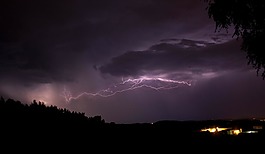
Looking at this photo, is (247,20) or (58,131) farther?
(247,20)

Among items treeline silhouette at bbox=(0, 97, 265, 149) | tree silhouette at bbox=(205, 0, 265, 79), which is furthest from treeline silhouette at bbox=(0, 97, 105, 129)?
tree silhouette at bbox=(205, 0, 265, 79)

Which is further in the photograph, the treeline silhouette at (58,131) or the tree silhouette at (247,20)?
the tree silhouette at (247,20)

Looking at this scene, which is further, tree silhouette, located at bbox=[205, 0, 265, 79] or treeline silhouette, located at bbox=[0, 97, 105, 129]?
tree silhouette, located at bbox=[205, 0, 265, 79]

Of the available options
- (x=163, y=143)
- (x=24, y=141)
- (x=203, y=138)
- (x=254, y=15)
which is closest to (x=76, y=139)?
(x=24, y=141)

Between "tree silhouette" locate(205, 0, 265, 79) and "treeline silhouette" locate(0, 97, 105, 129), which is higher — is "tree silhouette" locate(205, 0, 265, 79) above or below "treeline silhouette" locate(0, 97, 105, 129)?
above

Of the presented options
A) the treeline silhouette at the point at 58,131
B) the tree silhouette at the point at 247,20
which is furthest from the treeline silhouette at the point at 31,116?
the tree silhouette at the point at 247,20

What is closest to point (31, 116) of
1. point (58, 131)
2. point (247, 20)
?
point (58, 131)

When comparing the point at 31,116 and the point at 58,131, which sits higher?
the point at 31,116

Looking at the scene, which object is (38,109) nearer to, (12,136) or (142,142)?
(12,136)

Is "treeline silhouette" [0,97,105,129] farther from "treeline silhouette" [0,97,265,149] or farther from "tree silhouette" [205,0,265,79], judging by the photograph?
"tree silhouette" [205,0,265,79]

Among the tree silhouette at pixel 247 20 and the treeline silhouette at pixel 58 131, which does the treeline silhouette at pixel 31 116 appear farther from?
the tree silhouette at pixel 247 20

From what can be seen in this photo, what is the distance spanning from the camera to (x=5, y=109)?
23.9 feet

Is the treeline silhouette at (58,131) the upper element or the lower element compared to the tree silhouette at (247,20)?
lower

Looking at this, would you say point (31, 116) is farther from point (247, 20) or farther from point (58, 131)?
point (247, 20)
